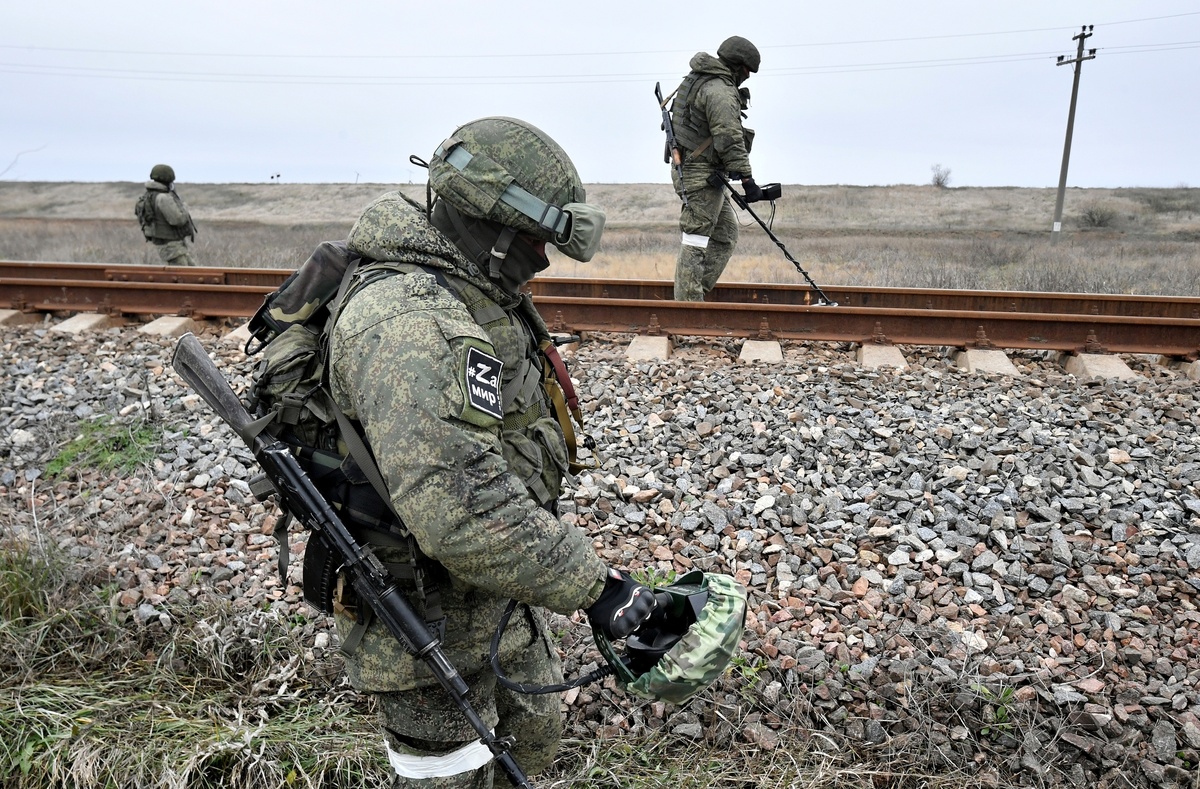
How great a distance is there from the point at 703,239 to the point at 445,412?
5.82 meters

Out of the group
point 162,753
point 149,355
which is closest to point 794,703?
point 162,753

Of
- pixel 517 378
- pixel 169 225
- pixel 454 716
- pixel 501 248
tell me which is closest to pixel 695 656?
pixel 454 716

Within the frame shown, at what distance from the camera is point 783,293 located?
8.23 m

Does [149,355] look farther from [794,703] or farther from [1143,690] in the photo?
[1143,690]

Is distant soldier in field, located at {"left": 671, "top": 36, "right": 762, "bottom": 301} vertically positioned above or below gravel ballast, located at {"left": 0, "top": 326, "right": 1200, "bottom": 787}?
above

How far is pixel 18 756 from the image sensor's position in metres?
3.24

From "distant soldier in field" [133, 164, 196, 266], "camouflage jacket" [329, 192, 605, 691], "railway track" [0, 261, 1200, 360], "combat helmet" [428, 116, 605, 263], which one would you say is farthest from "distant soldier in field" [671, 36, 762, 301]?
"distant soldier in field" [133, 164, 196, 266]

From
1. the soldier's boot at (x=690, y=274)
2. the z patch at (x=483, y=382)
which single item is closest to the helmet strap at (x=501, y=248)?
the z patch at (x=483, y=382)

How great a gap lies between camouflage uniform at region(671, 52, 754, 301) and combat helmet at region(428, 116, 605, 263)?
17.1 ft

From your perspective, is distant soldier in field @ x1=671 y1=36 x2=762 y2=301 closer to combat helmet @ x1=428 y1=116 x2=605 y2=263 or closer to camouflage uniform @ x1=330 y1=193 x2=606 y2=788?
camouflage uniform @ x1=330 y1=193 x2=606 y2=788

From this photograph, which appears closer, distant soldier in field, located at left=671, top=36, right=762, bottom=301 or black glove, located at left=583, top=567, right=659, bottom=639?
black glove, located at left=583, top=567, right=659, bottom=639

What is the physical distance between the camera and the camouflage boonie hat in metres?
2.06

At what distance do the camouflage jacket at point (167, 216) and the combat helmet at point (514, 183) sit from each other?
1054cm

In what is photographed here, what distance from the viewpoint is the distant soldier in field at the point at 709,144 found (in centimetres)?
705
